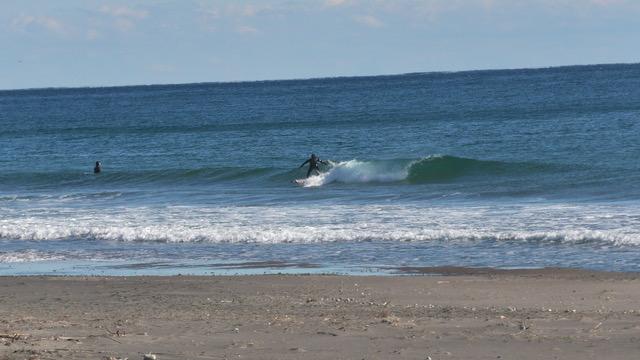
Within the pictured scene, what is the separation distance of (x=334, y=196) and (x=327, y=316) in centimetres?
1578

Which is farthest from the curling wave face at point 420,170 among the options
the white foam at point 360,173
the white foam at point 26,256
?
the white foam at point 26,256

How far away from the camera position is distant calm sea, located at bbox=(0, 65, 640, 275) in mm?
17125

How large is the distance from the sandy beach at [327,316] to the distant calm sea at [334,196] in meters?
1.87

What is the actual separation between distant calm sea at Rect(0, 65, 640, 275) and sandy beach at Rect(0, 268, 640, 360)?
1.87 meters

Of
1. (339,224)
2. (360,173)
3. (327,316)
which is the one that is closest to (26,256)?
(339,224)

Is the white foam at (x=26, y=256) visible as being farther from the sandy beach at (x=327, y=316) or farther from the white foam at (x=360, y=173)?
the white foam at (x=360, y=173)

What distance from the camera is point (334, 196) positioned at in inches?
1043

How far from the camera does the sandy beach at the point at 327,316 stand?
9.05m

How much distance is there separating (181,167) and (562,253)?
2342 centimetres

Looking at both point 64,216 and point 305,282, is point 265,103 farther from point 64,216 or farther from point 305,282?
point 305,282

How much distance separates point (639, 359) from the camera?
8547 mm

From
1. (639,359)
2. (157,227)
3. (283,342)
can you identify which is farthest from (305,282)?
(157,227)

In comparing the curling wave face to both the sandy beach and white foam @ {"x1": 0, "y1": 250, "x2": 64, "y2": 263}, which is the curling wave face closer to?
white foam @ {"x1": 0, "y1": 250, "x2": 64, "y2": 263}

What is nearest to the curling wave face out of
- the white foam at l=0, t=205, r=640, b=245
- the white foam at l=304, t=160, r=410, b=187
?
the white foam at l=304, t=160, r=410, b=187
